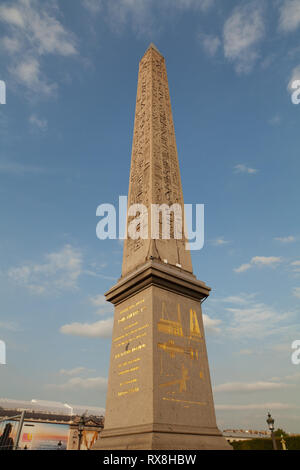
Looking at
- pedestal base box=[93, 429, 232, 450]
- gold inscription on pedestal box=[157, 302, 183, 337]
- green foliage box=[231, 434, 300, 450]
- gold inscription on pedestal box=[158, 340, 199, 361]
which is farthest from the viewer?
green foliage box=[231, 434, 300, 450]

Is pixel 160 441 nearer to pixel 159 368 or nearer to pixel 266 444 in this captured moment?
pixel 159 368

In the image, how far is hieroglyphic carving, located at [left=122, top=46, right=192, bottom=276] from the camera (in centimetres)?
944

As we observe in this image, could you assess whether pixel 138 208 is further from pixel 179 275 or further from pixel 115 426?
pixel 115 426

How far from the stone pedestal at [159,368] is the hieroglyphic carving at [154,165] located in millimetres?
892

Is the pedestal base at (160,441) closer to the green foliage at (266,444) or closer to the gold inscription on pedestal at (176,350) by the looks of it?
the gold inscription on pedestal at (176,350)

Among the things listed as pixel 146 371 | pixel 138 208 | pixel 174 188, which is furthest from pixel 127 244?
pixel 146 371

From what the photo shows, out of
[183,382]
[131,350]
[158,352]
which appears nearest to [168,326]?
[158,352]

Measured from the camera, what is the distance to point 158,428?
5945mm

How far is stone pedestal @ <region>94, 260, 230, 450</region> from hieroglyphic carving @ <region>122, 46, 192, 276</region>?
2.93 ft

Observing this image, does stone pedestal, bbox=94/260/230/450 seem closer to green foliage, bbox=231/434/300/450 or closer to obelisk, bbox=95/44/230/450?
obelisk, bbox=95/44/230/450

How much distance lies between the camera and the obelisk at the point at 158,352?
6293mm

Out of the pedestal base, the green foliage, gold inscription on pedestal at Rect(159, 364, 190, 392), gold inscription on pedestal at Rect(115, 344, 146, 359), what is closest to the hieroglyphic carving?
gold inscription on pedestal at Rect(115, 344, 146, 359)

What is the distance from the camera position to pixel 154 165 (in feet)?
35.3

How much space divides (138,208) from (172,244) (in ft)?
5.34
